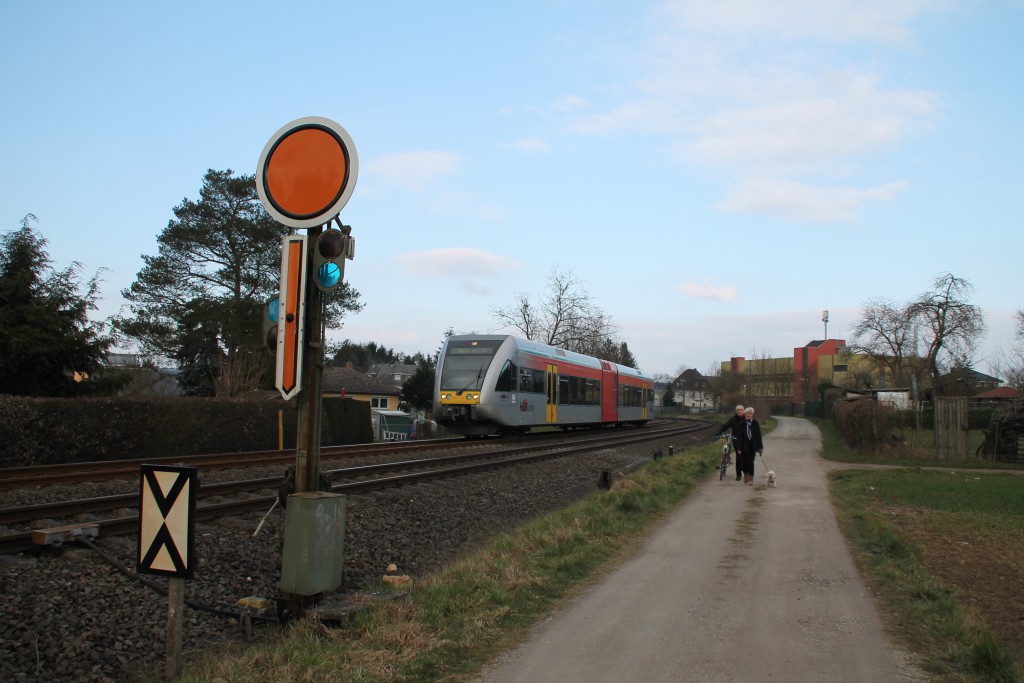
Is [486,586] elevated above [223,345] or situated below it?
below

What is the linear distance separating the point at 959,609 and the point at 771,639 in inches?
69.0

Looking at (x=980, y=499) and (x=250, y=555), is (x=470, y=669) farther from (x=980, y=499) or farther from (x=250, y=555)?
(x=980, y=499)

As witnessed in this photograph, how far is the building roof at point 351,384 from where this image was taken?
62859 mm

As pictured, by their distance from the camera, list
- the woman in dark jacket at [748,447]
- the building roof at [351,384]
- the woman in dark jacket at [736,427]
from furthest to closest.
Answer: the building roof at [351,384] → the woman in dark jacket at [736,427] → the woman in dark jacket at [748,447]

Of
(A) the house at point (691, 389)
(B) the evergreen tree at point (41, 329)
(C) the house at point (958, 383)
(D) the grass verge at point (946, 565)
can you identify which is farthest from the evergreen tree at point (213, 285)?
(A) the house at point (691, 389)

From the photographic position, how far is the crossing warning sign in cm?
476

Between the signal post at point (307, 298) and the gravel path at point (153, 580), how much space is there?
675mm

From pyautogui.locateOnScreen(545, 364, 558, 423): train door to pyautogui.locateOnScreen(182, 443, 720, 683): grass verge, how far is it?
17.7 metres

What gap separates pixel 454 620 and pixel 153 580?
8.66ft

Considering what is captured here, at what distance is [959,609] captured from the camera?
5.88 meters

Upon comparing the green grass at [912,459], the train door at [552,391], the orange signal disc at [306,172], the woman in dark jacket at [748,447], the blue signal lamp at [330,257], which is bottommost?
the green grass at [912,459]

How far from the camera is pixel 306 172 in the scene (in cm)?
602

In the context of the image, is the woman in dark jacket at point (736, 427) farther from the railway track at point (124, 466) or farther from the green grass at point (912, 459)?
the green grass at point (912, 459)

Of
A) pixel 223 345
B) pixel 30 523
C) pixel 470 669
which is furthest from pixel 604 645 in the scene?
pixel 223 345
